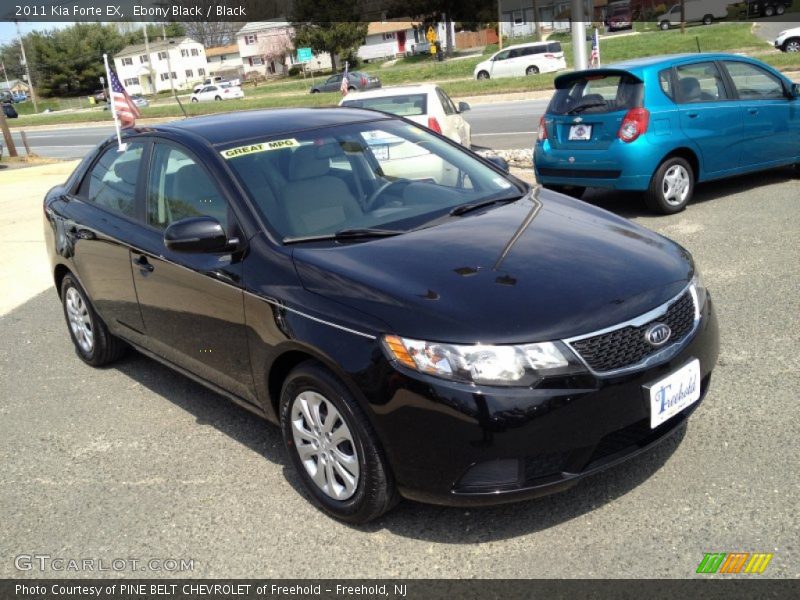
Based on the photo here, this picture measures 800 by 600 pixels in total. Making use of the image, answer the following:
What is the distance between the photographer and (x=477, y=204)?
4.30 m

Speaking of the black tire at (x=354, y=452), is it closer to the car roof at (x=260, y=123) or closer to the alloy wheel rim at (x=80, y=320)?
the car roof at (x=260, y=123)

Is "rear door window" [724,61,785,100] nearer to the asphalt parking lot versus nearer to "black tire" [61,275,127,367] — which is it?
the asphalt parking lot

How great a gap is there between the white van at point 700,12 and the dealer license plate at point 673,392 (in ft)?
181

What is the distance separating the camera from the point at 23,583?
11.1 ft

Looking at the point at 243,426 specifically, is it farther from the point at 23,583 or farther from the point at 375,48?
the point at 375,48

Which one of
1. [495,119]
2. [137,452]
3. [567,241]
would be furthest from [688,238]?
[495,119]

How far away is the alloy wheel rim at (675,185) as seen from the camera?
28.0 ft

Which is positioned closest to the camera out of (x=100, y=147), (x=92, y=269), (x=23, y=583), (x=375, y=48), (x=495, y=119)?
(x=23, y=583)

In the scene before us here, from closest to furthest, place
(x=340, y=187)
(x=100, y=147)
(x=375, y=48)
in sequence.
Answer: (x=340, y=187) → (x=100, y=147) → (x=375, y=48)

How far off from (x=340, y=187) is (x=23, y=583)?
228 centimetres

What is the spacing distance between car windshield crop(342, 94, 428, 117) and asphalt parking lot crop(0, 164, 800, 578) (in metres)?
6.58

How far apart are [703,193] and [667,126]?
4.71 feet

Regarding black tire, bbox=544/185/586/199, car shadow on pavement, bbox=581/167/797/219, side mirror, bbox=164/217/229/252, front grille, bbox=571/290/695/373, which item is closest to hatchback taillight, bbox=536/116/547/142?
black tire, bbox=544/185/586/199

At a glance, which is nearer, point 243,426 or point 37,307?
point 243,426
